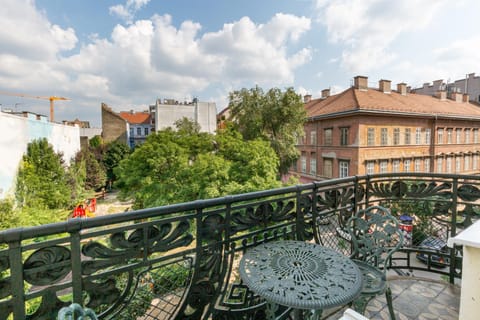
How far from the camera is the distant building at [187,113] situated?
92.1ft

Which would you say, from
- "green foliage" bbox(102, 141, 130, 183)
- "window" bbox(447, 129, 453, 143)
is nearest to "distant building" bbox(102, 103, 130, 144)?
"green foliage" bbox(102, 141, 130, 183)

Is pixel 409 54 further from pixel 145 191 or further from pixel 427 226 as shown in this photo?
pixel 145 191

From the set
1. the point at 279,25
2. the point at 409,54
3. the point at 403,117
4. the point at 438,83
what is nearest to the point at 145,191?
the point at 279,25

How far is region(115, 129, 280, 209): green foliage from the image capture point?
10062 millimetres

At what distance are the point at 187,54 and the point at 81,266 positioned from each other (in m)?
11.1

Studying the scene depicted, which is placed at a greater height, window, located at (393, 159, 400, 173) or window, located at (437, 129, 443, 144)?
window, located at (437, 129, 443, 144)

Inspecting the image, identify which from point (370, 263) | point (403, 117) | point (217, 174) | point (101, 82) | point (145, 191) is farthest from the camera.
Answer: point (101, 82)

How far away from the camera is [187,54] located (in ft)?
34.5

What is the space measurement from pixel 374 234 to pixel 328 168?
15.4 m

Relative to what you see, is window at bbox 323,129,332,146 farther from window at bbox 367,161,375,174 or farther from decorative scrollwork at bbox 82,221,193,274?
decorative scrollwork at bbox 82,221,193,274

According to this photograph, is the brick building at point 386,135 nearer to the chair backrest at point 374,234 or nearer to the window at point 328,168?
the window at point 328,168

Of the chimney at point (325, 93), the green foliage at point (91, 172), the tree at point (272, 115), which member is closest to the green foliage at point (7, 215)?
the green foliage at point (91, 172)

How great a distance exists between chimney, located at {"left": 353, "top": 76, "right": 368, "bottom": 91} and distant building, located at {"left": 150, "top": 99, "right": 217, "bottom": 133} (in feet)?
56.2

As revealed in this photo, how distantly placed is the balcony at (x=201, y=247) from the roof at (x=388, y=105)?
12572 mm
